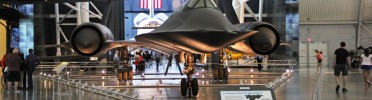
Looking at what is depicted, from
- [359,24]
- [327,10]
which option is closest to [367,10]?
[359,24]

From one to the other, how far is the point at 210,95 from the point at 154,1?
2779 centimetres

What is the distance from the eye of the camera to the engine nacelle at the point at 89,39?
9.35m

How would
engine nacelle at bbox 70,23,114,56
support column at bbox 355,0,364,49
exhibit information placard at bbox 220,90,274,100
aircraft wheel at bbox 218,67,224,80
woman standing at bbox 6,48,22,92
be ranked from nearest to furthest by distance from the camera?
exhibit information placard at bbox 220,90,274,100, engine nacelle at bbox 70,23,114,56, woman standing at bbox 6,48,22,92, aircraft wheel at bbox 218,67,224,80, support column at bbox 355,0,364,49

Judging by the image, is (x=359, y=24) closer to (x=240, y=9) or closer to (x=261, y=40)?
(x=240, y=9)

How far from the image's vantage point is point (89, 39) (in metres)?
9.40

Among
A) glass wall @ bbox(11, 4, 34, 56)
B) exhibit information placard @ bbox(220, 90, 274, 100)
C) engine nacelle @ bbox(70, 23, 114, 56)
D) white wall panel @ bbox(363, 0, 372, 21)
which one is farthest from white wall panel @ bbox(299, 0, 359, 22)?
exhibit information placard @ bbox(220, 90, 274, 100)

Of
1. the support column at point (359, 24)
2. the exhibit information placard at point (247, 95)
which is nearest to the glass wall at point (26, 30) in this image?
the support column at point (359, 24)

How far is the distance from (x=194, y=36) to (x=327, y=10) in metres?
27.7

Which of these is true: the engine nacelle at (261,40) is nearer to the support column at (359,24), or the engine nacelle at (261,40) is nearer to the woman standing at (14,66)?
the woman standing at (14,66)

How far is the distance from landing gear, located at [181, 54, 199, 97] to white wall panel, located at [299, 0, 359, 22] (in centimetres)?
2447

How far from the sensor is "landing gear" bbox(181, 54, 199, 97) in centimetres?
941

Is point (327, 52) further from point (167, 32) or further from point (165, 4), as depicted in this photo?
point (167, 32)

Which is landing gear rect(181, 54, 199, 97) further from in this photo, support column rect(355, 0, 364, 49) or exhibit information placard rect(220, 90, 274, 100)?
support column rect(355, 0, 364, 49)

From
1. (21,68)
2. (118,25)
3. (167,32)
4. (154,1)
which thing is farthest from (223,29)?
(154,1)
